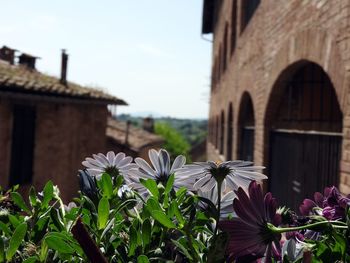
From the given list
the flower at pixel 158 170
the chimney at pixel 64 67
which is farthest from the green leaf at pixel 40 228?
the chimney at pixel 64 67

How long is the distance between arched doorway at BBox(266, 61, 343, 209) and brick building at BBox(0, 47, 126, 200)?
4428 millimetres

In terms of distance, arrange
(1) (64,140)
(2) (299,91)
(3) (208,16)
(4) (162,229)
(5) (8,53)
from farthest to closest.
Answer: (3) (208,16) → (5) (8,53) → (1) (64,140) → (2) (299,91) → (4) (162,229)

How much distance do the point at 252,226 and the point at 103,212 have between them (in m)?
0.27

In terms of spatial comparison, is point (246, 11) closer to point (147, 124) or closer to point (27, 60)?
point (27, 60)

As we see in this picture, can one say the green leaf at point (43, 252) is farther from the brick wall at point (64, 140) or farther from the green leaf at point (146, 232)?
the brick wall at point (64, 140)

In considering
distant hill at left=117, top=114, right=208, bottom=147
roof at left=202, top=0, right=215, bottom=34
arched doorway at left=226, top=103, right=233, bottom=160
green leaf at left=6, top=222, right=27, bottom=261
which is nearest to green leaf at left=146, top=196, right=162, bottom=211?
green leaf at left=6, top=222, right=27, bottom=261

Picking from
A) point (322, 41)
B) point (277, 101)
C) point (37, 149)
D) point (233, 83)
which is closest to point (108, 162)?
point (322, 41)

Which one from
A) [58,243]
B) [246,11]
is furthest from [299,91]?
[58,243]

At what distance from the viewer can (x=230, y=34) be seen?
37.5 feet

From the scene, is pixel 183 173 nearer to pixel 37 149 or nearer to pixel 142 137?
pixel 37 149

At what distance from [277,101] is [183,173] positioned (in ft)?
18.3

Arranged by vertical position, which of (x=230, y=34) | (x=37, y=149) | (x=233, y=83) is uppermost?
(x=230, y=34)

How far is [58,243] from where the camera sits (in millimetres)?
729

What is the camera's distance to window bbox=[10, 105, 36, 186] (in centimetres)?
823
